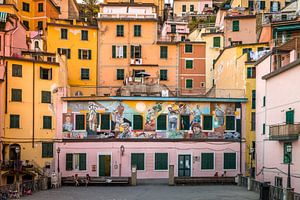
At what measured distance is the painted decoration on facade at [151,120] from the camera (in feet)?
178

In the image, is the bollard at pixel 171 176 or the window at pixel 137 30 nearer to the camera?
the bollard at pixel 171 176

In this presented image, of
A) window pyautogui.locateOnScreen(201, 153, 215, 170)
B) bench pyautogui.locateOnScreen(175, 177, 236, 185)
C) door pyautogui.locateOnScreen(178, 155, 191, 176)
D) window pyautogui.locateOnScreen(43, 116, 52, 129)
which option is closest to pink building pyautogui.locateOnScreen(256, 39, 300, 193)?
bench pyautogui.locateOnScreen(175, 177, 236, 185)

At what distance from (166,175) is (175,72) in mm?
23284

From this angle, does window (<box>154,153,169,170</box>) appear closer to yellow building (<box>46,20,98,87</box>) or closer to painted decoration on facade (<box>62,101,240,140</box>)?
painted decoration on facade (<box>62,101,240,140</box>)

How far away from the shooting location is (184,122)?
55062 mm

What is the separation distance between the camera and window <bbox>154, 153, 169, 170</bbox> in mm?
53688

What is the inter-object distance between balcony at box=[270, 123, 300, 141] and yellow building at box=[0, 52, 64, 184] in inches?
868

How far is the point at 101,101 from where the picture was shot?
179 ft

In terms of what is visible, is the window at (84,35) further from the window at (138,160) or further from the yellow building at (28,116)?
the window at (138,160)

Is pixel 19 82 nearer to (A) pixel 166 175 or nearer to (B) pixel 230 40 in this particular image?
(A) pixel 166 175

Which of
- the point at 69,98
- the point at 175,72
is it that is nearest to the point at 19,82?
the point at 69,98

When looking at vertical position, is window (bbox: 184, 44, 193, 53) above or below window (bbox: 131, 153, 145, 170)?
above

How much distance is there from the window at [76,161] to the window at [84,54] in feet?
70.2

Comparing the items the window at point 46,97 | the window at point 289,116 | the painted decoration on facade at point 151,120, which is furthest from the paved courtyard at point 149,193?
the window at point 46,97
